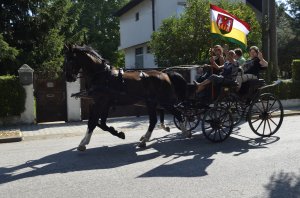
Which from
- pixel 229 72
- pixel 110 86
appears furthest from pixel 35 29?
pixel 229 72

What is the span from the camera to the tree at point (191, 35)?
56.9 ft

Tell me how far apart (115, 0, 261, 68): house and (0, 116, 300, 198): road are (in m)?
16.0

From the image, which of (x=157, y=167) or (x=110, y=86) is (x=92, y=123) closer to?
(x=110, y=86)

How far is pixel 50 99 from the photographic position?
13797 millimetres

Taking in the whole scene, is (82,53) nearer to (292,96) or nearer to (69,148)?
(69,148)

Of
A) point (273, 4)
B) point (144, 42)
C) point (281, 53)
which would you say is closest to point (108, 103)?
point (273, 4)

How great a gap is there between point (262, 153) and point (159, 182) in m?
2.77

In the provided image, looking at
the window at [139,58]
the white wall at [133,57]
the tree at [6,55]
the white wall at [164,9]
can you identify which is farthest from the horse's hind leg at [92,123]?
the window at [139,58]

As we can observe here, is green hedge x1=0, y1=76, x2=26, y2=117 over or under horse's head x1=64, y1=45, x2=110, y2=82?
under

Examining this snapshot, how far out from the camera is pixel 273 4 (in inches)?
698

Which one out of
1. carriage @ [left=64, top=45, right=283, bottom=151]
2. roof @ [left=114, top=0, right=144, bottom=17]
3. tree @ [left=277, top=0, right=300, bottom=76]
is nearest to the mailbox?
carriage @ [left=64, top=45, right=283, bottom=151]

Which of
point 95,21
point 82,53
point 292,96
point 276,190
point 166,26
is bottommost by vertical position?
point 276,190

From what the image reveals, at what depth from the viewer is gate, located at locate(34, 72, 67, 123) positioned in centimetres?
1366

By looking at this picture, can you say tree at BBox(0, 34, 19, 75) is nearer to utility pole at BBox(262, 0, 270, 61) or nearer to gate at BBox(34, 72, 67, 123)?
gate at BBox(34, 72, 67, 123)
